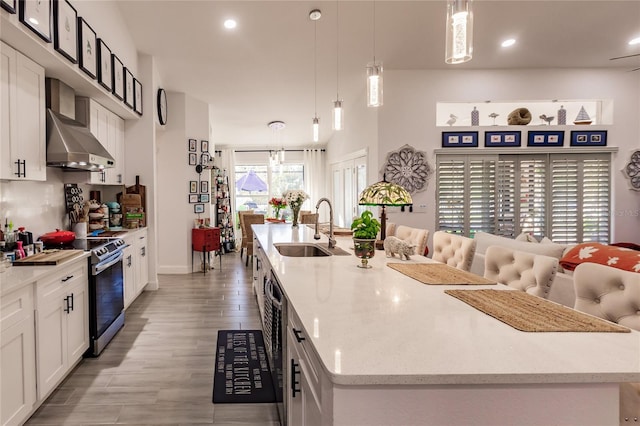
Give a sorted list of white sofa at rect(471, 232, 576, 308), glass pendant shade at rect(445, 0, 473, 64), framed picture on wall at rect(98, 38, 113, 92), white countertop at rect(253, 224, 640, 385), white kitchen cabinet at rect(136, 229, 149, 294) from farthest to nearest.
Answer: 1. white kitchen cabinet at rect(136, 229, 149, 294)
2. framed picture on wall at rect(98, 38, 113, 92)
3. white sofa at rect(471, 232, 576, 308)
4. glass pendant shade at rect(445, 0, 473, 64)
5. white countertop at rect(253, 224, 640, 385)

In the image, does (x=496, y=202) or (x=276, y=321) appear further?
(x=496, y=202)

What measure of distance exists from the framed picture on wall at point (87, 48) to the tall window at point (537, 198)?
191 inches

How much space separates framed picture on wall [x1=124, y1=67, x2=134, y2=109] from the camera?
14.3 feet

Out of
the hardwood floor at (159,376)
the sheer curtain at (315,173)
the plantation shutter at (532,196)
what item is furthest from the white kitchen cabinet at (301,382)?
the sheer curtain at (315,173)

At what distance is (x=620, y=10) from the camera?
4.44 metres

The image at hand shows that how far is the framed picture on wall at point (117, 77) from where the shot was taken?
13.0 ft

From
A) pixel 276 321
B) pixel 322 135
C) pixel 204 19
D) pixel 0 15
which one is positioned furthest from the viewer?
pixel 322 135

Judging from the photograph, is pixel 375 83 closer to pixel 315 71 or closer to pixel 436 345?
pixel 436 345

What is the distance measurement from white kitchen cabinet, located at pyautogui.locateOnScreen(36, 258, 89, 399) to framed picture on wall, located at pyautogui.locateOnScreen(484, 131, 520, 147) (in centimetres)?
548

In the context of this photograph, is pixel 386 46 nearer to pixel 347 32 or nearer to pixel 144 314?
pixel 347 32

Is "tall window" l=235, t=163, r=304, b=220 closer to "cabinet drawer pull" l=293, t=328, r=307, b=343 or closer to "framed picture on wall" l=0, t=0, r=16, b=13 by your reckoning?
"framed picture on wall" l=0, t=0, r=16, b=13

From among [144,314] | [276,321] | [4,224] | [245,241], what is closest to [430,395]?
[276,321]

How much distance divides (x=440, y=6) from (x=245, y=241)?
5.22 meters

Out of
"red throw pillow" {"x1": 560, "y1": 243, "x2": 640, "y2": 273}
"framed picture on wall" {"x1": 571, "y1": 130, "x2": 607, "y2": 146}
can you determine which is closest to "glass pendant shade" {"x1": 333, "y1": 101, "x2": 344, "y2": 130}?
"red throw pillow" {"x1": 560, "y1": 243, "x2": 640, "y2": 273}
